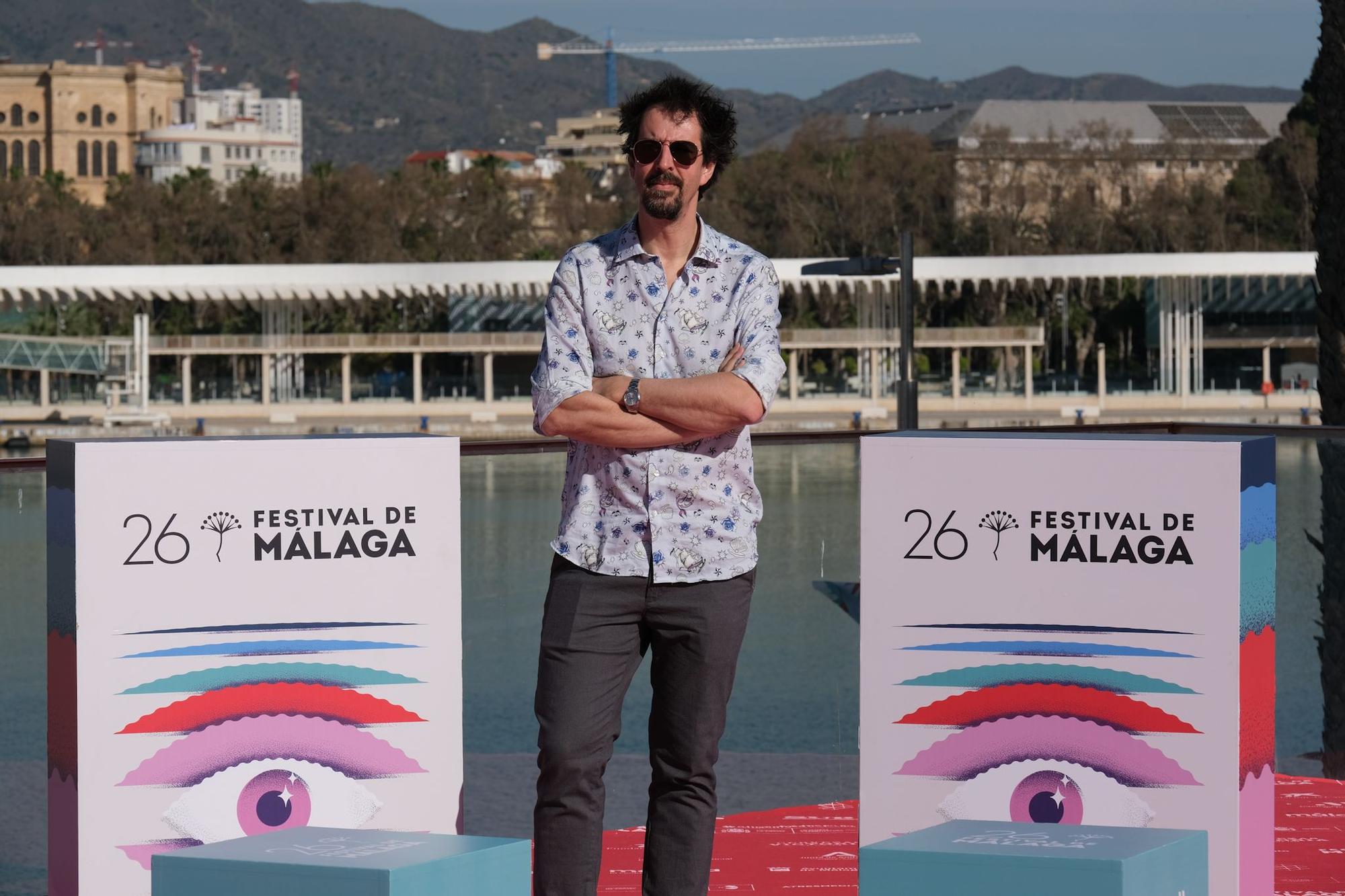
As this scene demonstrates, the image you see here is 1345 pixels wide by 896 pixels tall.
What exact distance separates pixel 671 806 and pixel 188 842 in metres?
0.84

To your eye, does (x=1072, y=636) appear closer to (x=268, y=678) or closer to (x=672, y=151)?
(x=672, y=151)

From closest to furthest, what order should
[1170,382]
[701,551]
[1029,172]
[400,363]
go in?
[701,551] < [1170,382] < [400,363] < [1029,172]

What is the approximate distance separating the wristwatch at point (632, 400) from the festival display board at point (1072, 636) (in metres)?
0.51

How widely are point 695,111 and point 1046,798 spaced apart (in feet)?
4.47

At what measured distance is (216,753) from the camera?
3.33 m

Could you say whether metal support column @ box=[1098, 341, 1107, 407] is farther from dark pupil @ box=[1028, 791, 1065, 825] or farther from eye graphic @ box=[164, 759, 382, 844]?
eye graphic @ box=[164, 759, 382, 844]

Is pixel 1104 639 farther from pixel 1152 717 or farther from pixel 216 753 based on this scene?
pixel 216 753

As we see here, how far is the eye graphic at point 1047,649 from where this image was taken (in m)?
3.38

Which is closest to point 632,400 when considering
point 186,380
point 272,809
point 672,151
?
point 672,151

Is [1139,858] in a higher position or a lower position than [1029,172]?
lower

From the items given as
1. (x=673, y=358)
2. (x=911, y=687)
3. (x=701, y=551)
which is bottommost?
(x=911, y=687)

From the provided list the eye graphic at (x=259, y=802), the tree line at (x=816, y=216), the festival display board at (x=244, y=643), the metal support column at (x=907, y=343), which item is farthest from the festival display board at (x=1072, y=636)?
the tree line at (x=816, y=216)

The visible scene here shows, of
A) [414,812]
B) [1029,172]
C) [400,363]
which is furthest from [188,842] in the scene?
[1029,172]

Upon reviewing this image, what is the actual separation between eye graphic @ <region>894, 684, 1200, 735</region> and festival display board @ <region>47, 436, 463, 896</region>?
874mm
